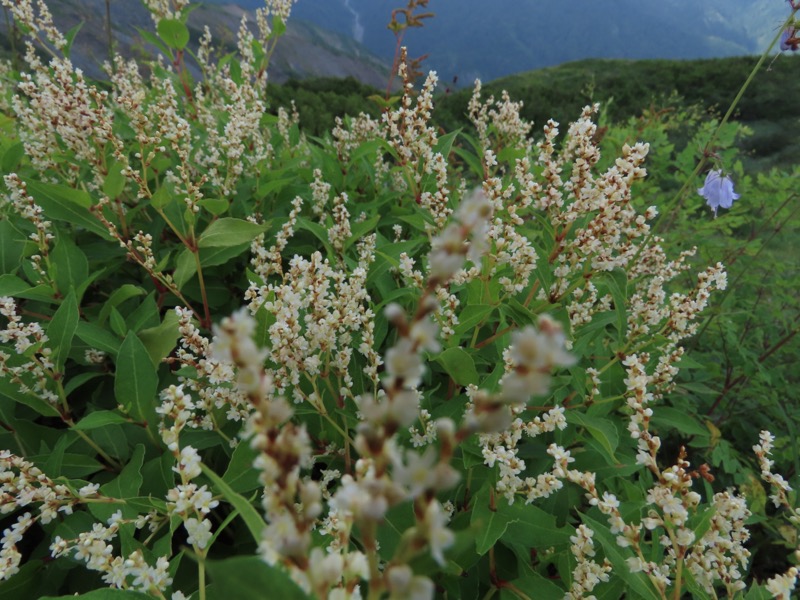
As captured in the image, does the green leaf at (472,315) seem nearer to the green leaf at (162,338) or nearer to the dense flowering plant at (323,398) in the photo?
the dense flowering plant at (323,398)

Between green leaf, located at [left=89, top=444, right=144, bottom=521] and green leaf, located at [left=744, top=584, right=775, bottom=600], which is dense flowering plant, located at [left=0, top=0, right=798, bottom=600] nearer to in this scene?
green leaf, located at [left=89, top=444, right=144, bottom=521]

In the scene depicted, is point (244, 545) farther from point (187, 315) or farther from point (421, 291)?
point (421, 291)

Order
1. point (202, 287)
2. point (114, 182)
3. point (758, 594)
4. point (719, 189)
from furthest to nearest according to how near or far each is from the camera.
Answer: point (719, 189) → point (114, 182) → point (202, 287) → point (758, 594)

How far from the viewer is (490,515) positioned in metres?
1.45

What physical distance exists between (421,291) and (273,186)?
3.90 ft

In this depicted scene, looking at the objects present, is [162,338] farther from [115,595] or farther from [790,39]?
[790,39]

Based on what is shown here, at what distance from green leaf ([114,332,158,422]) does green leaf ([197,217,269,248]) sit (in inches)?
20.7

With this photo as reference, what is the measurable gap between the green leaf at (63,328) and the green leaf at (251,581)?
1556 millimetres

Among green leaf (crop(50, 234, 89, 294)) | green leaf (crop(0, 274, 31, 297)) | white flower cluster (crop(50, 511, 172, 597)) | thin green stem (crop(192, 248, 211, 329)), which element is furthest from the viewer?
green leaf (crop(50, 234, 89, 294))

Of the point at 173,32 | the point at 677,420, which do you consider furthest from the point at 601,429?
the point at 173,32

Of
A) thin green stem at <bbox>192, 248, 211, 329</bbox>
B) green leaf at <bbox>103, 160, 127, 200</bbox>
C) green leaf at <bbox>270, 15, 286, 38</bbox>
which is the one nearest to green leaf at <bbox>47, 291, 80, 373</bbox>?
thin green stem at <bbox>192, 248, 211, 329</bbox>

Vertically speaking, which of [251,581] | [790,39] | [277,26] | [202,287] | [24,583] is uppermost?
[790,39]

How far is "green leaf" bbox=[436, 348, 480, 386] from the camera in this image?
1515mm

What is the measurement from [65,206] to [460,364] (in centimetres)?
197
